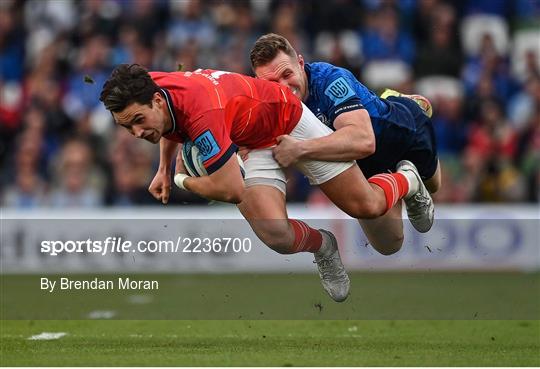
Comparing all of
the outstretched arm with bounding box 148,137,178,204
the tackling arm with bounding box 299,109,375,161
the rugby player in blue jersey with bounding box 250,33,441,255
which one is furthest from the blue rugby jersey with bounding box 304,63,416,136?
the outstretched arm with bounding box 148,137,178,204

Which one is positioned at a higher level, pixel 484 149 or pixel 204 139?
pixel 204 139

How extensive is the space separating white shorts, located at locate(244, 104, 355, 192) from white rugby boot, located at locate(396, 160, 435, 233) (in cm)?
79

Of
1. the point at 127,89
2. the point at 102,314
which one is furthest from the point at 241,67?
the point at 127,89

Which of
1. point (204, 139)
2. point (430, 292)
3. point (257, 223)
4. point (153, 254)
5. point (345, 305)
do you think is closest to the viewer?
point (204, 139)

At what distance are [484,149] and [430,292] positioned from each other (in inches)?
165

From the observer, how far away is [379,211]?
953cm

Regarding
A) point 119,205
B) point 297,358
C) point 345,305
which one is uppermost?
point 297,358

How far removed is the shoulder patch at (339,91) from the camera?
954 centimetres

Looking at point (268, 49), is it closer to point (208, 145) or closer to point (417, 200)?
point (208, 145)

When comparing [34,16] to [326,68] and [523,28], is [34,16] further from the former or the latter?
[326,68]

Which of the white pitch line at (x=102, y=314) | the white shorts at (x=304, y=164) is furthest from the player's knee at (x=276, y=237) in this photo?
the white pitch line at (x=102, y=314)

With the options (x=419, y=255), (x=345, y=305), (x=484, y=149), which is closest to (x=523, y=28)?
(x=484, y=149)

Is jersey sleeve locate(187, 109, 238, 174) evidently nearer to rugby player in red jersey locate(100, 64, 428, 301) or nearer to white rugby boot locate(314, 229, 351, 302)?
rugby player in red jersey locate(100, 64, 428, 301)

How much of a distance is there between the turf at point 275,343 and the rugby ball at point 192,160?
1.21 meters
